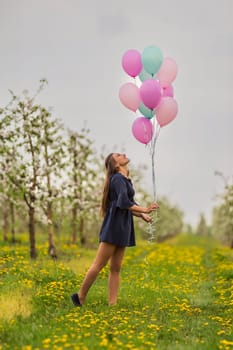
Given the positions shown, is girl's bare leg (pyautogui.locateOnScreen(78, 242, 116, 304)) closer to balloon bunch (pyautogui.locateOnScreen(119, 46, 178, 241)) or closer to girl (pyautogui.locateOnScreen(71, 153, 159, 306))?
girl (pyautogui.locateOnScreen(71, 153, 159, 306))

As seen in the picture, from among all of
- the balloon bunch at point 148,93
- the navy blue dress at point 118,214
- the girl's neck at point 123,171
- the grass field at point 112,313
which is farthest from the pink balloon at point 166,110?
the grass field at point 112,313

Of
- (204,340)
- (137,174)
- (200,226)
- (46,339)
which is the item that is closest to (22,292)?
(46,339)

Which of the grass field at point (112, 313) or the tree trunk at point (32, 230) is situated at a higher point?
the tree trunk at point (32, 230)

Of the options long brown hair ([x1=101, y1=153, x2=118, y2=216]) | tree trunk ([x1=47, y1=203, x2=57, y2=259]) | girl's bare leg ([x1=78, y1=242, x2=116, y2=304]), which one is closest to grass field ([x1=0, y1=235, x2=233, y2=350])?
girl's bare leg ([x1=78, y1=242, x2=116, y2=304])

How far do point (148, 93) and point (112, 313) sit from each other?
4132mm

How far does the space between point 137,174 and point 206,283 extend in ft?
41.3

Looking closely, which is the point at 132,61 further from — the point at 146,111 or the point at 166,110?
the point at 166,110

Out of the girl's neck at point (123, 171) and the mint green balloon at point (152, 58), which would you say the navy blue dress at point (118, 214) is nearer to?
→ the girl's neck at point (123, 171)

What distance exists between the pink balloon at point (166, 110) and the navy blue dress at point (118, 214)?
2467mm

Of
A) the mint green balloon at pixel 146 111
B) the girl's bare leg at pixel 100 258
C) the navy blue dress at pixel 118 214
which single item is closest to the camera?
the navy blue dress at pixel 118 214

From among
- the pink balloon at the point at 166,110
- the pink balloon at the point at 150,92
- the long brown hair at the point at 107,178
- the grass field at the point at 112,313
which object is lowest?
the grass field at the point at 112,313

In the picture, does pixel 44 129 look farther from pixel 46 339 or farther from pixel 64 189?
pixel 46 339

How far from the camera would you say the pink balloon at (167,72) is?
33.4 ft

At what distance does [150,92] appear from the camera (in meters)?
9.59
